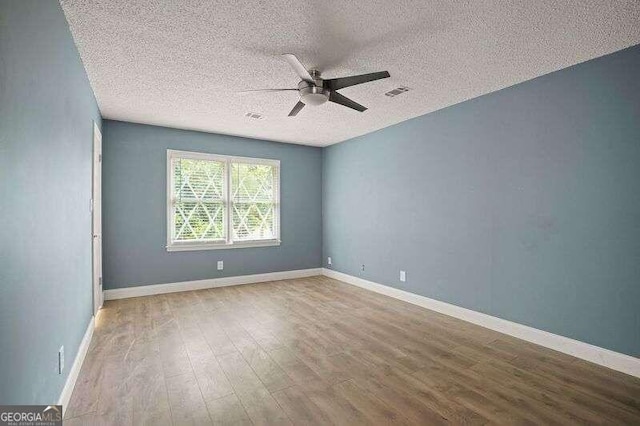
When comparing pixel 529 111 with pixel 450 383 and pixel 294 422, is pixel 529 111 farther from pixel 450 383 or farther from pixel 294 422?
pixel 294 422

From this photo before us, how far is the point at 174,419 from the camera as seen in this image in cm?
191

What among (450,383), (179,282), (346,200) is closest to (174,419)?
(450,383)

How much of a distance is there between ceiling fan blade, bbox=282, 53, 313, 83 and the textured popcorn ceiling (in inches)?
8.2

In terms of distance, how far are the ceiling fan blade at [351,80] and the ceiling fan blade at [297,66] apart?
172 mm

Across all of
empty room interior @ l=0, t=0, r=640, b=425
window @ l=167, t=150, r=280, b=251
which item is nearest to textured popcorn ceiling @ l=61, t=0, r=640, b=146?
empty room interior @ l=0, t=0, r=640, b=425

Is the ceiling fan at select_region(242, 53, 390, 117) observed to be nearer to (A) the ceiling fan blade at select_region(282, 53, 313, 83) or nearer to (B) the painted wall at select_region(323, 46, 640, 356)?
(A) the ceiling fan blade at select_region(282, 53, 313, 83)

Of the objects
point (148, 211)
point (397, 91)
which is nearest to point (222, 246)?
point (148, 211)

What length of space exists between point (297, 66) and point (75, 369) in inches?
112

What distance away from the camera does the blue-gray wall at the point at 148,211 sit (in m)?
4.53

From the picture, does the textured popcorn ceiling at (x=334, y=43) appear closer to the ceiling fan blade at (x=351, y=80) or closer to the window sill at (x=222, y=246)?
the ceiling fan blade at (x=351, y=80)

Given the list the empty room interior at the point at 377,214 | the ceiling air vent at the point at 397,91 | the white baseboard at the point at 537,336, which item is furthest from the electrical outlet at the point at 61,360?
the white baseboard at the point at 537,336

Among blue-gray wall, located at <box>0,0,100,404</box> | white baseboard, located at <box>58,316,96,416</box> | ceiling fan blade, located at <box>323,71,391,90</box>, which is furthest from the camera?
ceiling fan blade, located at <box>323,71,391,90</box>

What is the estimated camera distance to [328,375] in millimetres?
2439

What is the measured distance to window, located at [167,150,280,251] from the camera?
16.4ft
